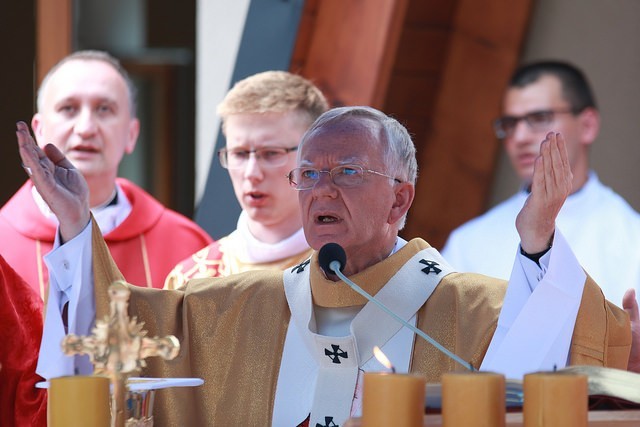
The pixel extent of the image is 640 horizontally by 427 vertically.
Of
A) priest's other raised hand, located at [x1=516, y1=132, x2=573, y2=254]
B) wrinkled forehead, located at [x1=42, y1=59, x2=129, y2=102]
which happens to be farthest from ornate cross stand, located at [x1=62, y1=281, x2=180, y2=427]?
wrinkled forehead, located at [x1=42, y1=59, x2=129, y2=102]

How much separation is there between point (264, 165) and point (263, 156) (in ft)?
0.14

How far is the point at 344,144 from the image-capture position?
13.4 feet

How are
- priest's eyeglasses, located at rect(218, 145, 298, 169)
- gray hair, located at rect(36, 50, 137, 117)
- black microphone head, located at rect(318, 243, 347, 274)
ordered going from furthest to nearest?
gray hair, located at rect(36, 50, 137, 117) → priest's eyeglasses, located at rect(218, 145, 298, 169) → black microphone head, located at rect(318, 243, 347, 274)

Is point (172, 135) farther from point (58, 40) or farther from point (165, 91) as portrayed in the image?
point (58, 40)

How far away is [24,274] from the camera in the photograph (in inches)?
214

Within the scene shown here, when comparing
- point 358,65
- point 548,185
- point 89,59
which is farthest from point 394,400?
point 358,65

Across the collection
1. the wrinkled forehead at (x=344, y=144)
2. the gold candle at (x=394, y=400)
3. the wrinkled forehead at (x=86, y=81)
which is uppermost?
the wrinkled forehead at (x=86, y=81)

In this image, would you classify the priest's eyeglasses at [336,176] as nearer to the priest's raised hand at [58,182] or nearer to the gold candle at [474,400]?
the priest's raised hand at [58,182]

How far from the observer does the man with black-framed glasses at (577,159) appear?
6.74 metres

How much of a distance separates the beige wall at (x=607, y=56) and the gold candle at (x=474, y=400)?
5550mm

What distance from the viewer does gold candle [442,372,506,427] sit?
9.07ft

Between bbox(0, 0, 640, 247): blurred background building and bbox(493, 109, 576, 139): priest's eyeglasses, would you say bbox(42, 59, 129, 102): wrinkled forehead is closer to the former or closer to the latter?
bbox(0, 0, 640, 247): blurred background building

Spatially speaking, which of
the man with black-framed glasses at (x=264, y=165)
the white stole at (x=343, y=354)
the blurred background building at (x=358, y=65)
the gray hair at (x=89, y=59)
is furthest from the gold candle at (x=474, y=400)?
the blurred background building at (x=358, y=65)

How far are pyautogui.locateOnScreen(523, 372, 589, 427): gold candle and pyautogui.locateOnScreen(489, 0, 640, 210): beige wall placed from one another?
555cm
